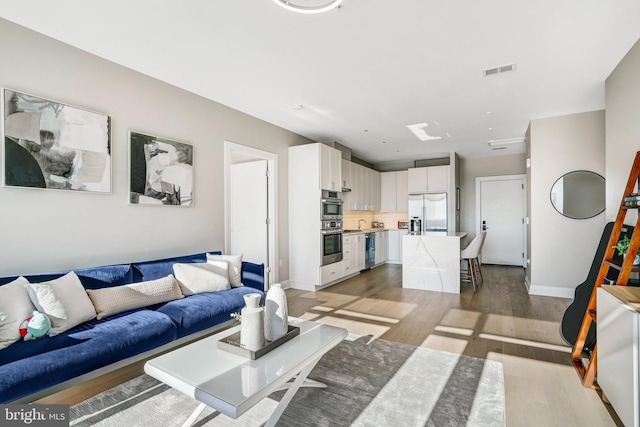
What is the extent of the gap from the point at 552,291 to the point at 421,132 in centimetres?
316

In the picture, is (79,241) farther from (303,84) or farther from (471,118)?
(471,118)

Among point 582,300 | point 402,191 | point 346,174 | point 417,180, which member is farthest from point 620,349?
point 402,191

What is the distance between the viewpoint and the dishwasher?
6.79 m

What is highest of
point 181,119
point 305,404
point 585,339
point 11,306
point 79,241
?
point 181,119

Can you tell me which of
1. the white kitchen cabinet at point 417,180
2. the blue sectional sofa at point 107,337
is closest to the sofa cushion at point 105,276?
the blue sectional sofa at point 107,337

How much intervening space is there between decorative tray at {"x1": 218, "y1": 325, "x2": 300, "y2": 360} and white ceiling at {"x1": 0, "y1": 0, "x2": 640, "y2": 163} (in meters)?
2.19

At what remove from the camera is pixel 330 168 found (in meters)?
5.45

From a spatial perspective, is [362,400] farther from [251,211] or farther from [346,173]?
[346,173]

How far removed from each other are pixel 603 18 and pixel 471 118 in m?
2.38

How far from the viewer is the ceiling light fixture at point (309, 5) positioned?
6.86 feet

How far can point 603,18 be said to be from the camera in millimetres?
2311

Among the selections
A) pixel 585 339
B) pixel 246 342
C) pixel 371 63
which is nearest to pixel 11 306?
pixel 246 342

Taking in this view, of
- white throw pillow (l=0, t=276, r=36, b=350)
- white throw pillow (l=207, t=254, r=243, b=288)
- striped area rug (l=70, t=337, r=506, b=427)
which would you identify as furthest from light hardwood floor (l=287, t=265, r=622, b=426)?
white throw pillow (l=0, t=276, r=36, b=350)

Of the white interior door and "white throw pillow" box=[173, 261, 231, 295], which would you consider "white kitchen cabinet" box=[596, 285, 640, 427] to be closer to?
"white throw pillow" box=[173, 261, 231, 295]
